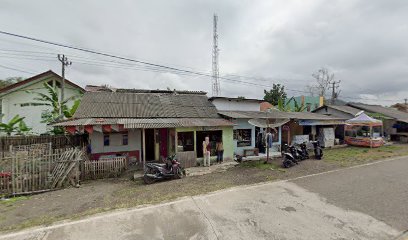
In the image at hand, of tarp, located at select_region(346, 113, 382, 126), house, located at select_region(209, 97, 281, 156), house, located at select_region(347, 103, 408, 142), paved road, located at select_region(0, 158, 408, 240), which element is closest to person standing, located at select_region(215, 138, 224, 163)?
house, located at select_region(209, 97, 281, 156)

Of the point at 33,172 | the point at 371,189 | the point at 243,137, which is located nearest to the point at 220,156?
the point at 243,137

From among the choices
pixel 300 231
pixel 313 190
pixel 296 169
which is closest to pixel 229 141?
pixel 296 169

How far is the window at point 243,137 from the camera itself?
1307 centimetres

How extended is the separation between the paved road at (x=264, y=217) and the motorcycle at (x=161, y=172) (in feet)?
8.68

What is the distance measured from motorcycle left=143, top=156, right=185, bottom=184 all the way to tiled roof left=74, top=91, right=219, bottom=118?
4299 millimetres

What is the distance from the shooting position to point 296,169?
1027 centimetres

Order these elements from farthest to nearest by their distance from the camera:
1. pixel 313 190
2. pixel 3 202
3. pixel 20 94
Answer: pixel 20 94, pixel 313 190, pixel 3 202

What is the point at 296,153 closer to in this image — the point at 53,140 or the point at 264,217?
the point at 264,217

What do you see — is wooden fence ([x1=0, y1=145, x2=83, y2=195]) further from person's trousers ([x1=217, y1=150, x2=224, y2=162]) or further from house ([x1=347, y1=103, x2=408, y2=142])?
house ([x1=347, y1=103, x2=408, y2=142])

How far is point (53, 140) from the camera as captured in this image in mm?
13078

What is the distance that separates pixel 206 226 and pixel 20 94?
2229 cm

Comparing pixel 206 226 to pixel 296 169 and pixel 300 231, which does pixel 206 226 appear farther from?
pixel 296 169

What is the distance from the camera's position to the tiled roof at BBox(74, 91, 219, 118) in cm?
1189

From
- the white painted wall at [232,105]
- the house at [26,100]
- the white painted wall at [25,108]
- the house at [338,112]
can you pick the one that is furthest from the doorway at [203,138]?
the white painted wall at [25,108]
